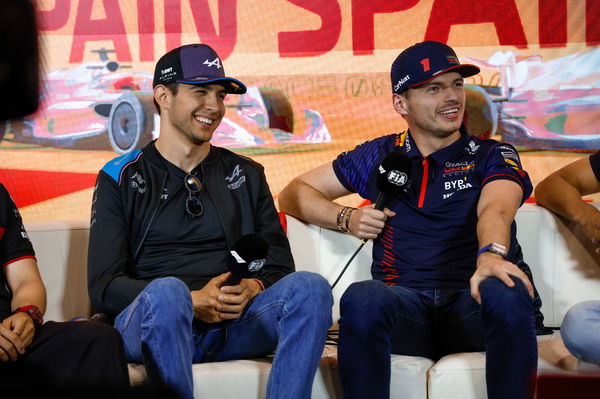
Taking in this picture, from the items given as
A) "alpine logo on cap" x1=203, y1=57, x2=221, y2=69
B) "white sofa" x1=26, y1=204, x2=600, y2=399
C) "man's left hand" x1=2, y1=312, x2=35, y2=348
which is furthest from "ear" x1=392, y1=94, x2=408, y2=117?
"man's left hand" x1=2, y1=312, x2=35, y2=348

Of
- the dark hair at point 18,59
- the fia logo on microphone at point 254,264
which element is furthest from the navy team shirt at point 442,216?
the dark hair at point 18,59

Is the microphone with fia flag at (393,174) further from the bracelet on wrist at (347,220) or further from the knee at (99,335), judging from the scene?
the knee at (99,335)

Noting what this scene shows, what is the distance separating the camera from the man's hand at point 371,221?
8.03 feet

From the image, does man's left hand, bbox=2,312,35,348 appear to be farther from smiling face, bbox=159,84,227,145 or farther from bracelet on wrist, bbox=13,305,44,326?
smiling face, bbox=159,84,227,145

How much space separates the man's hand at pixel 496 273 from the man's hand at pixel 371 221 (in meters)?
0.52

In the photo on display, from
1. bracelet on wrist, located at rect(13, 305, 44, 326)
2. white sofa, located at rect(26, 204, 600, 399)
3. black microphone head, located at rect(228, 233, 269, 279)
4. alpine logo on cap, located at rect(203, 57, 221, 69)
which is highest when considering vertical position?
alpine logo on cap, located at rect(203, 57, 221, 69)

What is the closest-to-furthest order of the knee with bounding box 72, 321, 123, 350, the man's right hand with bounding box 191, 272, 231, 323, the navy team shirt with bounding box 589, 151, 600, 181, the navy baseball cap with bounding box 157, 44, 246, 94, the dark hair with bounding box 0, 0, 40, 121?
1. the dark hair with bounding box 0, 0, 40, 121
2. the knee with bounding box 72, 321, 123, 350
3. the man's right hand with bounding box 191, 272, 231, 323
4. the navy baseball cap with bounding box 157, 44, 246, 94
5. the navy team shirt with bounding box 589, 151, 600, 181

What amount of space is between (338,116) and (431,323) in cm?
162

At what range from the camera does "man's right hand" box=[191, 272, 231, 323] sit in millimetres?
2066

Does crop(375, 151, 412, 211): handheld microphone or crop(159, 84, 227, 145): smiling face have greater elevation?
crop(159, 84, 227, 145): smiling face

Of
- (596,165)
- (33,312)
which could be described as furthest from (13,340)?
(596,165)

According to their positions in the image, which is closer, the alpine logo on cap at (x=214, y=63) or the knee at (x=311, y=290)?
the knee at (x=311, y=290)

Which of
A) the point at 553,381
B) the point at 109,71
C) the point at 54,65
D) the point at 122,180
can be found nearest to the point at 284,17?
the point at 109,71

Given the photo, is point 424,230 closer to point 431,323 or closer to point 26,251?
point 431,323
